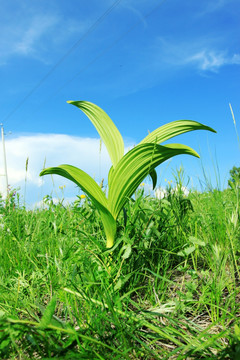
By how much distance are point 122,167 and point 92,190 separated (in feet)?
0.75

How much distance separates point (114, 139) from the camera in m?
1.82

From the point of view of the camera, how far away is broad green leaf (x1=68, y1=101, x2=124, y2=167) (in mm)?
1812

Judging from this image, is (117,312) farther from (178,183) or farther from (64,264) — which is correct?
(178,183)

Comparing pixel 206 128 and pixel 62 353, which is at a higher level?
pixel 206 128

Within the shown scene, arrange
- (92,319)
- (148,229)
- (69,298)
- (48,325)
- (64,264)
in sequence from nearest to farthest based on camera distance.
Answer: (48,325), (92,319), (69,298), (148,229), (64,264)

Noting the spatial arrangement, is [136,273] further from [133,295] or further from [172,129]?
[172,129]

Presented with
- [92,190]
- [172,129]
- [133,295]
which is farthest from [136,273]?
[172,129]

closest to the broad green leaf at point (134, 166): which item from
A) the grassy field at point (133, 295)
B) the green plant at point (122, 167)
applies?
the green plant at point (122, 167)

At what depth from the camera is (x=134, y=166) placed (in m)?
1.65

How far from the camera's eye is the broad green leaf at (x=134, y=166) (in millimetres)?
1577

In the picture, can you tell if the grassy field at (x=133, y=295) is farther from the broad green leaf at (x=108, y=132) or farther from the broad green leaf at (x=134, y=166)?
the broad green leaf at (x=108, y=132)

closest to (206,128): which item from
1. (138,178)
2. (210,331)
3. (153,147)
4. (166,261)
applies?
(153,147)

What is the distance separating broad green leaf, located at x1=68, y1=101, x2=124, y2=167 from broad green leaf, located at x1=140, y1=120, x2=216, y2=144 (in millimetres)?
189

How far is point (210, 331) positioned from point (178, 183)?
1.15 m
